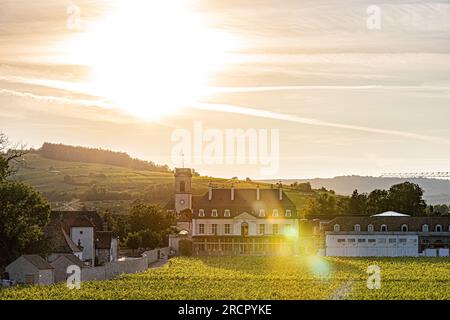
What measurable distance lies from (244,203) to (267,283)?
43.3 meters

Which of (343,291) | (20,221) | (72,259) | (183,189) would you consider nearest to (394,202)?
(183,189)

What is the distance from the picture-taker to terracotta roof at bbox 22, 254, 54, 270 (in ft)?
151

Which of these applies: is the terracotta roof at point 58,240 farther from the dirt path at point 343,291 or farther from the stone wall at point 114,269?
the dirt path at point 343,291

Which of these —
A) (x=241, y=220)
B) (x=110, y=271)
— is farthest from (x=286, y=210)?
(x=110, y=271)

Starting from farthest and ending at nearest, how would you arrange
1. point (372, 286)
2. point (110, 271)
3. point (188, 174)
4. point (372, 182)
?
1. point (372, 182)
2. point (188, 174)
3. point (110, 271)
4. point (372, 286)

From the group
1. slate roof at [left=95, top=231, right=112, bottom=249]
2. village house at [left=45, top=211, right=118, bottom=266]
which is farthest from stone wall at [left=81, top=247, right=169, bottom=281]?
slate roof at [left=95, top=231, right=112, bottom=249]

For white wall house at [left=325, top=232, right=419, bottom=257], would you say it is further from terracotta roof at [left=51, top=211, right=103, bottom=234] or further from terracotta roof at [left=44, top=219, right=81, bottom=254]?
terracotta roof at [left=44, top=219, right=81, bottom=254]

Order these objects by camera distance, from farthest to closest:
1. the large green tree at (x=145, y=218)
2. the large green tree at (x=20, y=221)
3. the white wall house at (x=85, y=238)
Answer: the large green tree at (x=145, y=218)
the white wall house at (x=85, y=238)
the large green tree at (x=20, y=221)

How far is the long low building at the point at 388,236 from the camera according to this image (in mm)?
84188

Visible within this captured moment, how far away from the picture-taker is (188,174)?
100 metres

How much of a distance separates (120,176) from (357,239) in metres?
67.4

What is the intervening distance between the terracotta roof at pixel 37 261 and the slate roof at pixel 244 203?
42.0 m

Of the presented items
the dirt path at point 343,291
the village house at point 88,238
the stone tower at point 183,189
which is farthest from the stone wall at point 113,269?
the stone tower at point 183,189
